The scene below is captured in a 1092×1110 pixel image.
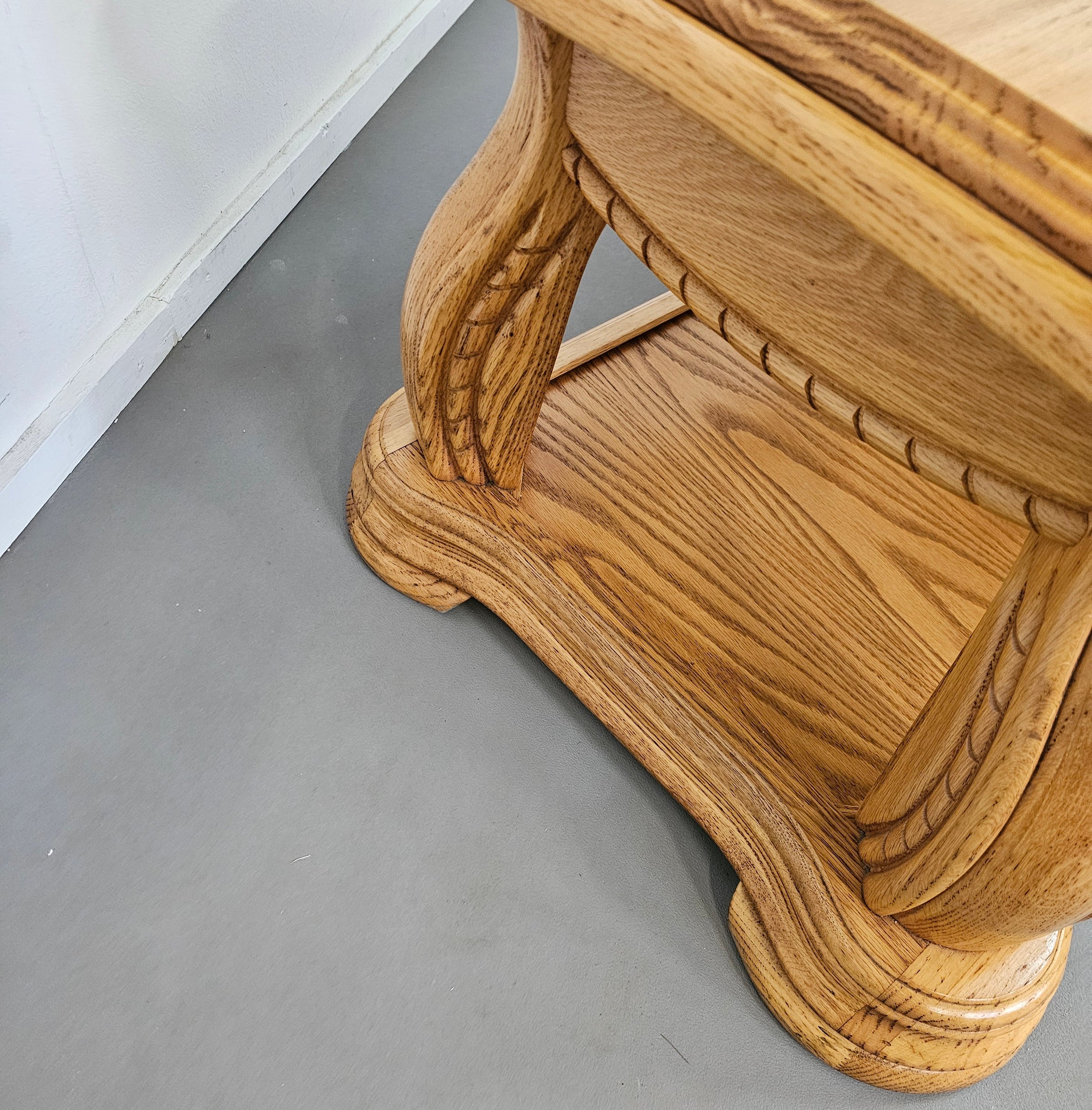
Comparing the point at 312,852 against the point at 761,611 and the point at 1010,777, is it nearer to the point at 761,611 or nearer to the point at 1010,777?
the point at 761,611

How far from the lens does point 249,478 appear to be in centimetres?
107

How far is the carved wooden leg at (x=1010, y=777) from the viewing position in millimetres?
499

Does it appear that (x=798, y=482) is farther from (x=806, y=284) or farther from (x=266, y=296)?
(x=266, y=296)

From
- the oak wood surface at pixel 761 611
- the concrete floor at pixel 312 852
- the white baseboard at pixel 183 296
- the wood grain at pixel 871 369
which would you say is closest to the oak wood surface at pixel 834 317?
the wood grain at pixel 871 369

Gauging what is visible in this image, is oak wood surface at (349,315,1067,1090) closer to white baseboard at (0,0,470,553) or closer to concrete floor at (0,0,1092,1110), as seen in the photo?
concrete floor at (0,0,1092,1110)

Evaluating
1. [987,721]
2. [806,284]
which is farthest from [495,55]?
[987,721]

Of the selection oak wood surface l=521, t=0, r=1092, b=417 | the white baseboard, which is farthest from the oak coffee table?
the white baseboard

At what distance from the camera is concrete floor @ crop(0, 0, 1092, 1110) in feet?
2.45

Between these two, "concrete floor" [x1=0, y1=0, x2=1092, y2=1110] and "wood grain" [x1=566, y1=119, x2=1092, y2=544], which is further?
"concrete floor" [x1=0, y1=0, x2=1092, y2=1110]

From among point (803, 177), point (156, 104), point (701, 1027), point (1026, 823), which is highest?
point (803, 177)

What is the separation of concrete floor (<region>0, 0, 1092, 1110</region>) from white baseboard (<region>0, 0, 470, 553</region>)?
30 millimetres

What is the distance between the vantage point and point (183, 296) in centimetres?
116

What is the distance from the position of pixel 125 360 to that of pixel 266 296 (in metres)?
0.22

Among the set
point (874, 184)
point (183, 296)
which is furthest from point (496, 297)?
point (183, 296)
